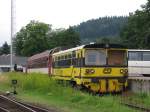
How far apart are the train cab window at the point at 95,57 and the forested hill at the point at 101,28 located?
129888 mm

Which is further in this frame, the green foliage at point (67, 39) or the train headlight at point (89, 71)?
the green foliage at point (67, 39)

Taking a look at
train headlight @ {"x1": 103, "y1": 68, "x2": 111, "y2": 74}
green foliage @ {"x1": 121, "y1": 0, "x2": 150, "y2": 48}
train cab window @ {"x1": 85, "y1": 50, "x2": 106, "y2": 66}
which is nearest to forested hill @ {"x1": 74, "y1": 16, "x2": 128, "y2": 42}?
green foliage @ {"x1": 121, "y1": 0, "x2": 150, "y2": 48}

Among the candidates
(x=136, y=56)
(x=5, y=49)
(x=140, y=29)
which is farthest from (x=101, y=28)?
(x=136, y=56)

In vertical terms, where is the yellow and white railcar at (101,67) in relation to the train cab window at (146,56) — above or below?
below

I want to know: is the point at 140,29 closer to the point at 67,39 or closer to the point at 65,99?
the point at 65,99

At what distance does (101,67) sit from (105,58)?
627 millimetres

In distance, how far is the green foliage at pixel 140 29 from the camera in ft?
232

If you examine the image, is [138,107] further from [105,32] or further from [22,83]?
Answer: [105,32]

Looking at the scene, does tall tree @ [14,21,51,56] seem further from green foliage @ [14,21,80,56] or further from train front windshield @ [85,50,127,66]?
train front windshield @ [85,50,127,66]

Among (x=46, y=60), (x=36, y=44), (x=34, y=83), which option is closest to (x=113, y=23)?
(x=36, y=44)

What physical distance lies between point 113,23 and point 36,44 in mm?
43355

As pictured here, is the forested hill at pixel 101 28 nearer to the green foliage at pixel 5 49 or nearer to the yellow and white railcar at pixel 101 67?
the green foliage at pixel 5 49

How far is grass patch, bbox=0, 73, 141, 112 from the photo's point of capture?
20.0 m

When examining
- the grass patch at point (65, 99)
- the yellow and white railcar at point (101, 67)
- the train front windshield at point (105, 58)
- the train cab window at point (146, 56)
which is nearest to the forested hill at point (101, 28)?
the train cab window at point (146, 56)
